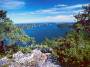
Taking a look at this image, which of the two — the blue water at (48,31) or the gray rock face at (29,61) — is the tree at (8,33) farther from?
the gray rock face at (29,61)

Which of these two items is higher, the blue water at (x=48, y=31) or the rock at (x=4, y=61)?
the blue water at (x=48, y=31)

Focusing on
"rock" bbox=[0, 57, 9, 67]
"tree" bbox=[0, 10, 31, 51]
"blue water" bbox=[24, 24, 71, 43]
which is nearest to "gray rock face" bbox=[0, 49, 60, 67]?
"rock" bbox=[0, 57, 9, 67]

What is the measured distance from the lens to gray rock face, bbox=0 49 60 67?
3.89 m

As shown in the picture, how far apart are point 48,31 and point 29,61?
933 millimetres

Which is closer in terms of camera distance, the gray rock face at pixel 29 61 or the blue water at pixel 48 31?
the gray rock face at pixel 29 61

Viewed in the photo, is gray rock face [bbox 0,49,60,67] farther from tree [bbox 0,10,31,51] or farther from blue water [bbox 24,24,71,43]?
tree [bbox 0,10,31,51]

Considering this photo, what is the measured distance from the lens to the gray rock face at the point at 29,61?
3.89 meters

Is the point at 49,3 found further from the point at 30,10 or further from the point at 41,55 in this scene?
the point at 41,55

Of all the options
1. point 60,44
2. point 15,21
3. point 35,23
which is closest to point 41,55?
point 60,44

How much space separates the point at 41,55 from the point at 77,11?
1.42m

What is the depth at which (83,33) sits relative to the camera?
4457 mm

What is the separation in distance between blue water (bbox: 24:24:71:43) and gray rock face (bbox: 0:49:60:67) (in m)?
0.59

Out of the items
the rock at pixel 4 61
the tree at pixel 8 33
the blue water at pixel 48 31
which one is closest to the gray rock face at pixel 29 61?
the rock at pixel 4 61

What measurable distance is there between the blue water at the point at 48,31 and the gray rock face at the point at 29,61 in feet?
1.95
